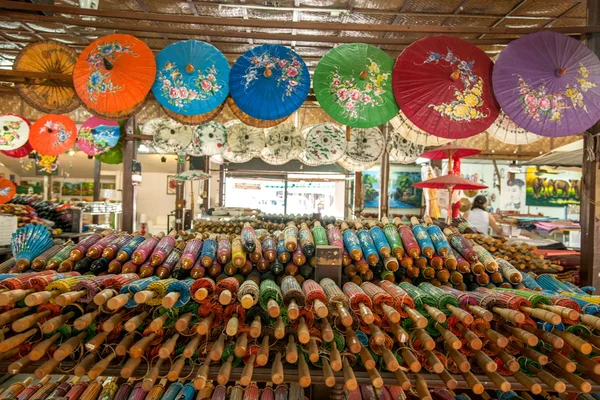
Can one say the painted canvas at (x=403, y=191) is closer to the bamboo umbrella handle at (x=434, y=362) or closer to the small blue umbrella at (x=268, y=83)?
the small blue umbrella at (x=268, y=83)

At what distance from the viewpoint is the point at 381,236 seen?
7.16 ft

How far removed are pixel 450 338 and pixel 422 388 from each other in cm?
23

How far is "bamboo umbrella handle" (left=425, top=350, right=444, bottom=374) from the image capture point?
1441mm

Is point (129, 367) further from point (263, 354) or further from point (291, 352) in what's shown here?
point (291, 352)

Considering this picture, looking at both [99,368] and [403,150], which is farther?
[403,150]

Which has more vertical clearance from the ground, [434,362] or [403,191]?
[403,191]

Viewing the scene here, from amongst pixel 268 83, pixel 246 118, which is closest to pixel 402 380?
pixel 268 83

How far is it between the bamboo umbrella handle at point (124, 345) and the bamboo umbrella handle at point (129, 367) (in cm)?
5

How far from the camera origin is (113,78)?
2.62m

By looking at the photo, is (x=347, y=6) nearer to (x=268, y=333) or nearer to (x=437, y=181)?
(x=437, y=181)

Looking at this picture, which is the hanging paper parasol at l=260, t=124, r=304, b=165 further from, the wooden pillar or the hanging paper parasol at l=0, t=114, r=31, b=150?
the hanging paper parasol at l=0, t=114, r=31, b=150

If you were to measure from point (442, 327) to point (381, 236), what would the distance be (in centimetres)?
67

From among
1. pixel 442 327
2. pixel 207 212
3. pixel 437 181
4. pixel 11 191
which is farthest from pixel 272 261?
pixel 207 212

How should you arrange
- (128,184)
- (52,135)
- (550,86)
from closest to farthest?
(550,86) < (128,184) < (52,135)
